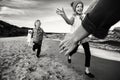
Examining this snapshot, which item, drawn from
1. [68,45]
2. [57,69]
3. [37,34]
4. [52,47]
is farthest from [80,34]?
[52,47]

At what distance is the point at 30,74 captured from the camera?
59.7 inches

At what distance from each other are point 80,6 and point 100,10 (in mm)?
1095

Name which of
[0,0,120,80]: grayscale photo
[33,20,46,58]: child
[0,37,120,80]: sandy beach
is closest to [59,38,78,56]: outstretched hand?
[0,0,120,80]: grayscale photo

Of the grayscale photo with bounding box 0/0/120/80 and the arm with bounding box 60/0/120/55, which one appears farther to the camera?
the grayscale photo with bounding box 0/0/120/80

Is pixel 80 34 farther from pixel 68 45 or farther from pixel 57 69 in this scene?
pixel 57 69

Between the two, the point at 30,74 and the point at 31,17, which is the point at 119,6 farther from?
the point at 31,17

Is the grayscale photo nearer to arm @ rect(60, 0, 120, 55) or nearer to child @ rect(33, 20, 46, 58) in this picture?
child @ rect(33, 20, 46, 58)

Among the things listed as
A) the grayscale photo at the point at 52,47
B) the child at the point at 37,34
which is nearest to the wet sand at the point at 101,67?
the grayscale photo at the point at 52,47

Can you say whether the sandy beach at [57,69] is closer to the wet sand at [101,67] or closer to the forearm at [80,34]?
the wet sand at [101,67]

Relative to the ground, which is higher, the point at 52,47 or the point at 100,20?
the point at 100,20

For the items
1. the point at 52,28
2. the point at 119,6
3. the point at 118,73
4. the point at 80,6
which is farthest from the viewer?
the point at 52,28

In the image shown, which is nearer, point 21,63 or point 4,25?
point 21,63

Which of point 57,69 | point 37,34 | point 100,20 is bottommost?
point 57,69

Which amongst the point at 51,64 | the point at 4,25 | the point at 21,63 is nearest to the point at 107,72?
the point at 51,64
